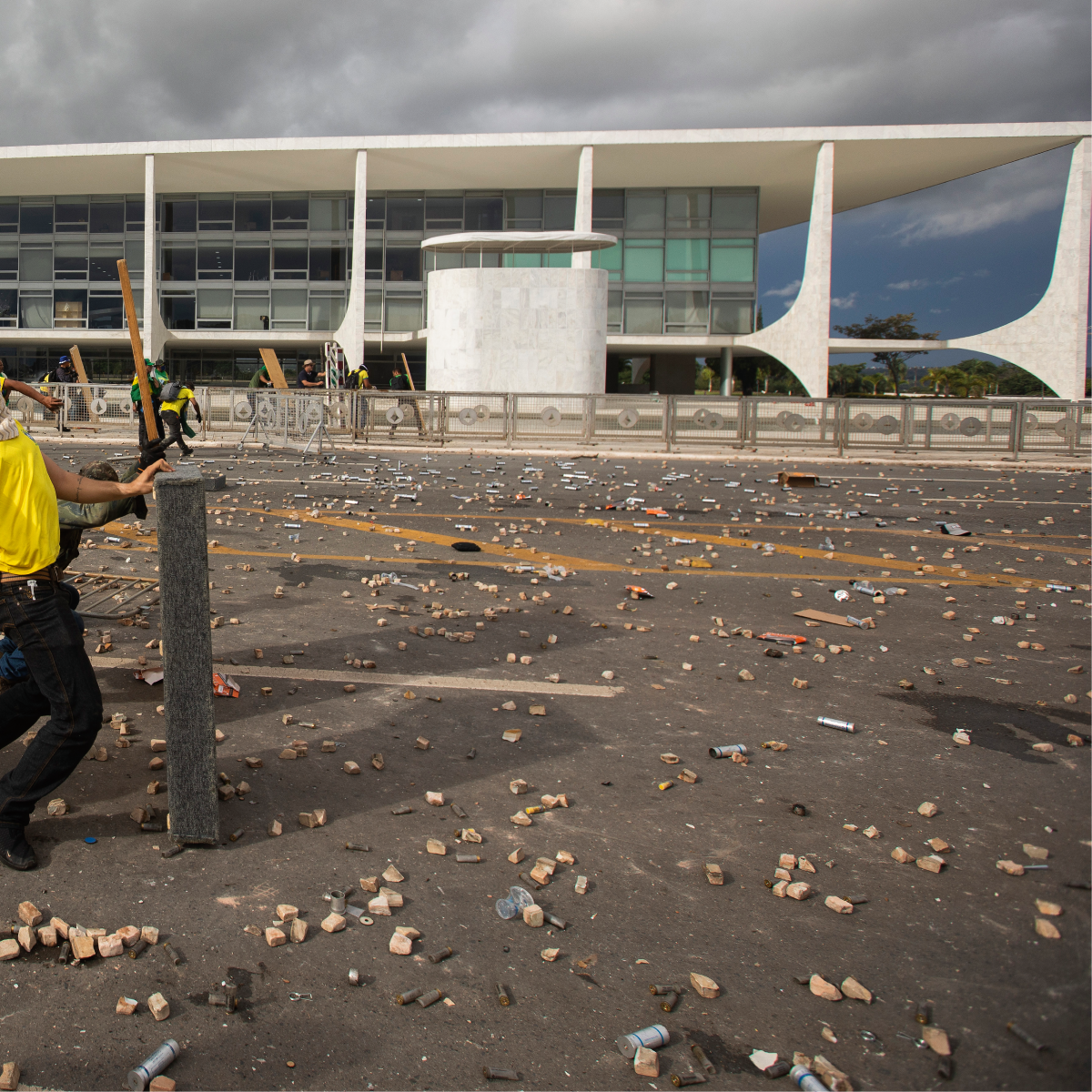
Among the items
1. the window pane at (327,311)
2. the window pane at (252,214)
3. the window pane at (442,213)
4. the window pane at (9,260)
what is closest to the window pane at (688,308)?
the window pane at (442,213)

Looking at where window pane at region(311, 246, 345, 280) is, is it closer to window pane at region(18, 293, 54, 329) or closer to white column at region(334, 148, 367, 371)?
white column at region(334, 148, 367, 371)

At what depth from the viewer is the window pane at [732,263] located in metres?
43.7

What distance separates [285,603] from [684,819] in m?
4.28

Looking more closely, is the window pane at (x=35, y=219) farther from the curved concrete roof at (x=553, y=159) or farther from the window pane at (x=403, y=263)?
the window pane at (x=403, y=263)

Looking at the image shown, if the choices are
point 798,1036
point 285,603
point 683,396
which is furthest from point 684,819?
point 683,396

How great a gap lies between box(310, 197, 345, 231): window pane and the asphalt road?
1656 inches

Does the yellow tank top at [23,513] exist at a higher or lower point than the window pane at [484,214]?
lower

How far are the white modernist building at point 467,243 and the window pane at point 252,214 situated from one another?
0.10 meters

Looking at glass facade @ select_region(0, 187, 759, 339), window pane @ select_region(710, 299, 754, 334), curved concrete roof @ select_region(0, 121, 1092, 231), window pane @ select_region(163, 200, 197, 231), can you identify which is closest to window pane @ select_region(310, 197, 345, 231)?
glass facade @ select_region(0, 187, 759, 339)

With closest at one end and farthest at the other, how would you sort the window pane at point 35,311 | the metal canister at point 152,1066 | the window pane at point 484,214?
1. the metal canister at point 152,1066
2. the window pane at point 484,214
3. the window pane at point 35,311

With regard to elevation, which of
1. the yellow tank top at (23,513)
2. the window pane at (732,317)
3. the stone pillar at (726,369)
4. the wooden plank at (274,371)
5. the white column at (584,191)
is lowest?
the yellow tank top at (23,513)

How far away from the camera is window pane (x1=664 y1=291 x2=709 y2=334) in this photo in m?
43.7

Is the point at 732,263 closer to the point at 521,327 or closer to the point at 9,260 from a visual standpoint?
the point at 521,327

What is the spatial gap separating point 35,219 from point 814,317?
39.4m
